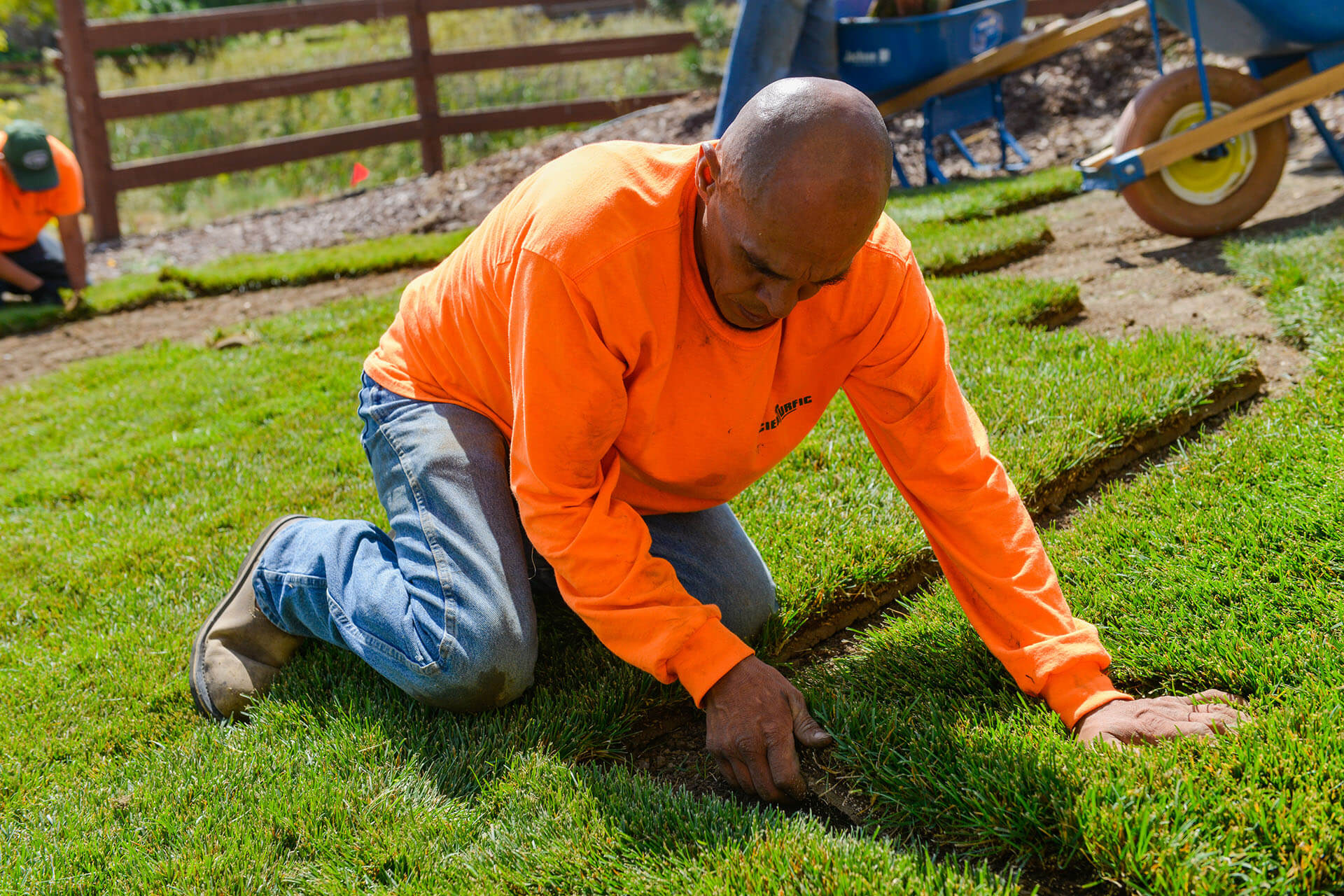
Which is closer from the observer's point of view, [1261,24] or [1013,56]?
[1261,24]

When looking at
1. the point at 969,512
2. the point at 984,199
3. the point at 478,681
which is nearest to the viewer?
the point at 969,512

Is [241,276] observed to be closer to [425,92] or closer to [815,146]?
[425,92]

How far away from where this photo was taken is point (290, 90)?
32.3 ft

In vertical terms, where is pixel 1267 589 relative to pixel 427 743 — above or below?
above

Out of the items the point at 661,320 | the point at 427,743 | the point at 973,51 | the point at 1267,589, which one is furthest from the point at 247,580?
the point at 973,51

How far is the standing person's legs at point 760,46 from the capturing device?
6.70m

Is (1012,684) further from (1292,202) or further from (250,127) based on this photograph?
(250,127)

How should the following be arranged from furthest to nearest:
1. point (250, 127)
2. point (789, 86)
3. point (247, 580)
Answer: point (250, 127)
point (247, 580)
point (789, 86)

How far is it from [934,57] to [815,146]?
6186 millimetres

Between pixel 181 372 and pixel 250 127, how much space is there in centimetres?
934

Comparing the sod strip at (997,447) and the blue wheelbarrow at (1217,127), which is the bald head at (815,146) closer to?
the sod strip at (997,447)

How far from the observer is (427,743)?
7.09 feet

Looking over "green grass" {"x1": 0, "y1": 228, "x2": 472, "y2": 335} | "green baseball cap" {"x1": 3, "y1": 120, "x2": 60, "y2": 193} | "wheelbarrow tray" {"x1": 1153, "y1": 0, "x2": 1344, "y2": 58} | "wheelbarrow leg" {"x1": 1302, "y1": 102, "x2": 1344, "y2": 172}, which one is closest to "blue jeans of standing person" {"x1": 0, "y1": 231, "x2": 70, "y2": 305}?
"green grass" {"x1": 0, "y1": 228, "x2": 472, "y2": 335}

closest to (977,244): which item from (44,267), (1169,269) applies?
(1169,269)
